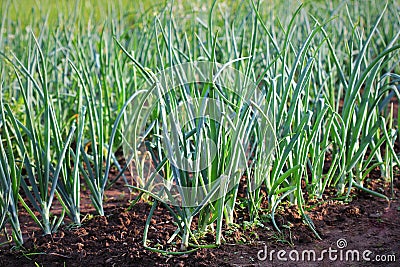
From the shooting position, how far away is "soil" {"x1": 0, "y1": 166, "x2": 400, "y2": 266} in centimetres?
194

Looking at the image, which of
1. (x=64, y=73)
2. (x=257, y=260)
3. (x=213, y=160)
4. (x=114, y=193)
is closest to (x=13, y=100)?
(x=64, y=73)

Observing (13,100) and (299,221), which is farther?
(13,100)

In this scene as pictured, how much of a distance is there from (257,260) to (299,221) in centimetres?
30

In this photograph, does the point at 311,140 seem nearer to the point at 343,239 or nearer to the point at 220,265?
the point at 343,239

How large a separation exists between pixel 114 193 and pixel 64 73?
36.4 inches

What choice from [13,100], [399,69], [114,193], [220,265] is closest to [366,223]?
[220,265]

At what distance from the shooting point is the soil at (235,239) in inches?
76.5

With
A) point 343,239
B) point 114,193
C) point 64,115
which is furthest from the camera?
→ point 64,115

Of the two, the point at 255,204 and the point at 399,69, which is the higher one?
the point at 399,69

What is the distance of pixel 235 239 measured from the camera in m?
2.03

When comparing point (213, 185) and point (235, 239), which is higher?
point (213, 185)

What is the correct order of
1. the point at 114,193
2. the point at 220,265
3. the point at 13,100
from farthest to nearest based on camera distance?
the point at 13,100, the point at 114,193, the point at 220,265

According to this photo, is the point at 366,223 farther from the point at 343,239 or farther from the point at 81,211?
the point at 81,211

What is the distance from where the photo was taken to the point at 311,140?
2.14m
